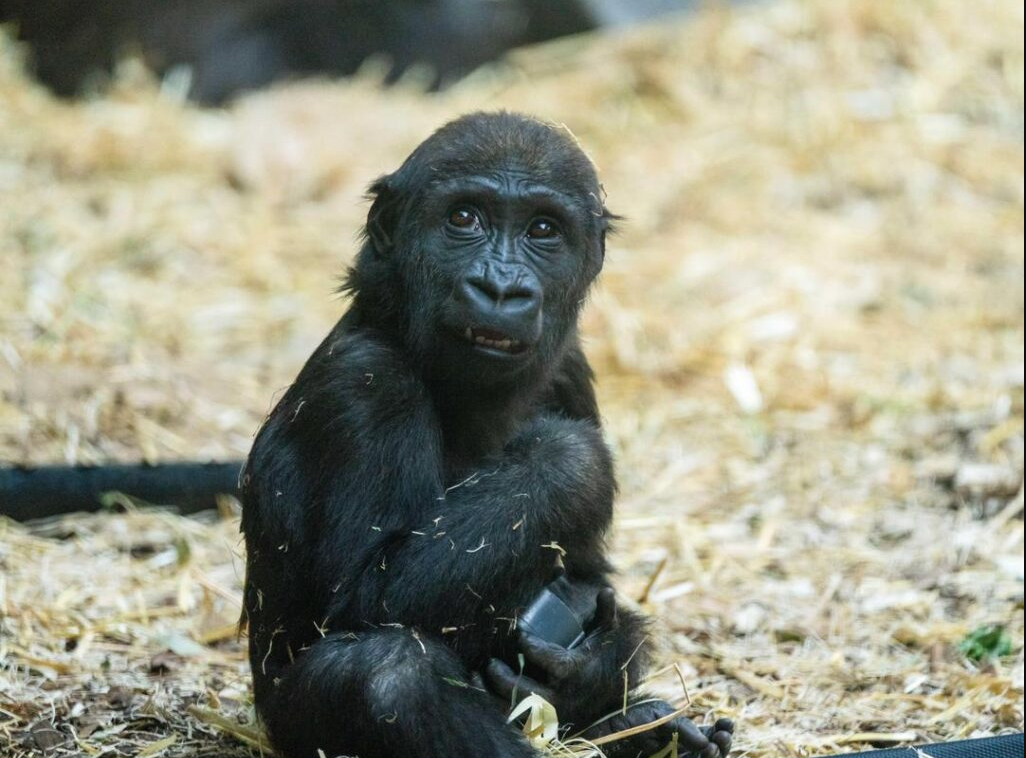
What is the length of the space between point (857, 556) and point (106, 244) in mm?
5850

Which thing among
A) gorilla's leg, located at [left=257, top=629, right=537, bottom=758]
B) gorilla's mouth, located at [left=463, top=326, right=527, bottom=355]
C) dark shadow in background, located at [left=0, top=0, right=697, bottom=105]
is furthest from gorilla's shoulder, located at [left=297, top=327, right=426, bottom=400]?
dark shadow in background, located at [left=0, top=0, right=697, bottom=105]

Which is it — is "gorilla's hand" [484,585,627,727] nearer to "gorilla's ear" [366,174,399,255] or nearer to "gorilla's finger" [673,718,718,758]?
"gorilla's finger" [673,718,718,758]

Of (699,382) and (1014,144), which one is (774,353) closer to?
(699,382)

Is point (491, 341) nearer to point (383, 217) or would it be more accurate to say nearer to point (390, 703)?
point (383, 217)

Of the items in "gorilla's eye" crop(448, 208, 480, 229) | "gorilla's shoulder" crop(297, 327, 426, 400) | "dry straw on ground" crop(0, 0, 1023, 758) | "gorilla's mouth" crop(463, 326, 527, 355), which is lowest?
"dry straw on ground" crop(0, 0, 1023, 758)

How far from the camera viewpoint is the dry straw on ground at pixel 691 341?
16.5 feet

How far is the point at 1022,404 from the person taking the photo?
7.28 meters

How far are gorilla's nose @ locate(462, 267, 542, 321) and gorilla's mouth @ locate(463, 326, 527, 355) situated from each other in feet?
0.22

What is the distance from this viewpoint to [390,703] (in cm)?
346

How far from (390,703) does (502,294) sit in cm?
118

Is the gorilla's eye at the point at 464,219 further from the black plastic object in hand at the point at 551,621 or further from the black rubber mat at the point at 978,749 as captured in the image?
the black rubber mat at the point at 978,749

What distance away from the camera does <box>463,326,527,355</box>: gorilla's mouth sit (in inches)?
152

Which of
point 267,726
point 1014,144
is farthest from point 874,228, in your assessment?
point 267,726

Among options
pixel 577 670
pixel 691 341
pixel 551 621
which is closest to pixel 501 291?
pixel 551 621
